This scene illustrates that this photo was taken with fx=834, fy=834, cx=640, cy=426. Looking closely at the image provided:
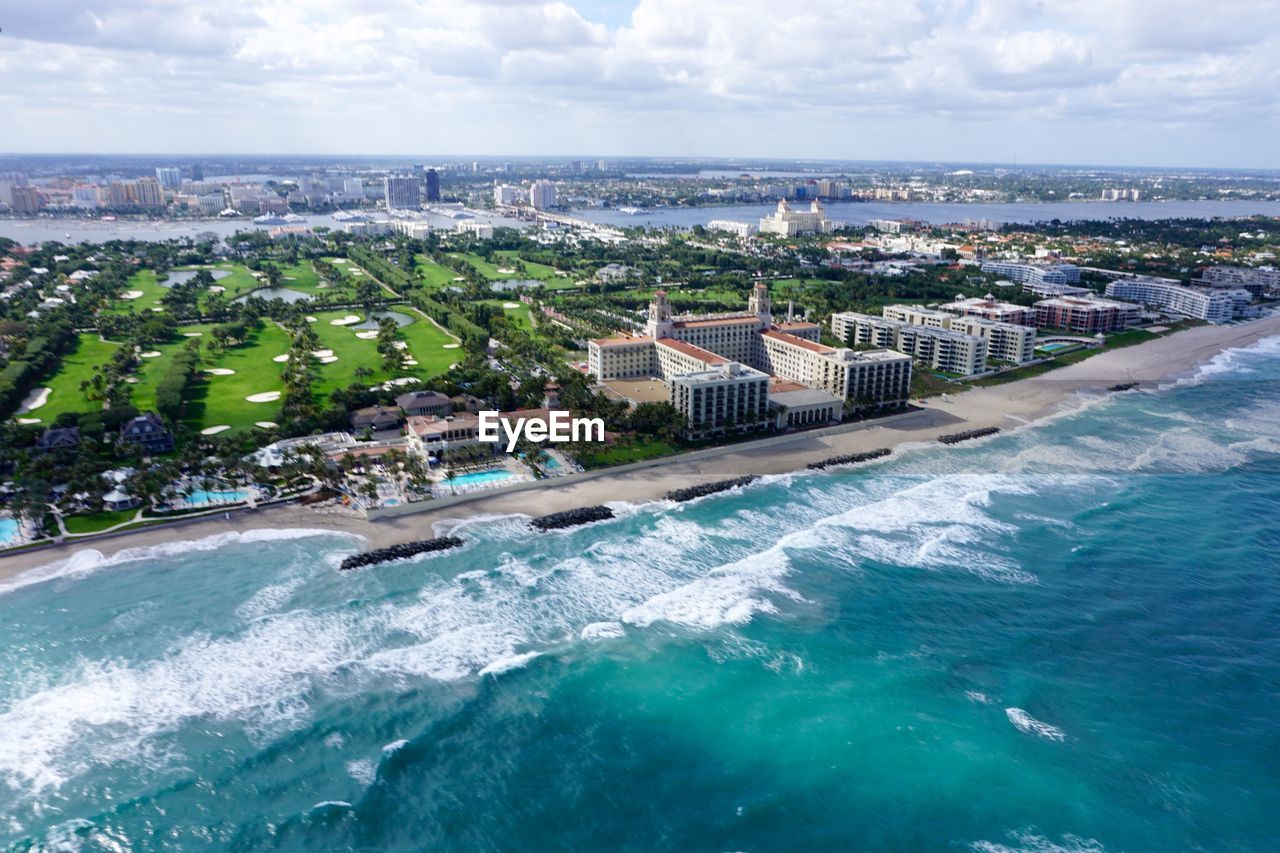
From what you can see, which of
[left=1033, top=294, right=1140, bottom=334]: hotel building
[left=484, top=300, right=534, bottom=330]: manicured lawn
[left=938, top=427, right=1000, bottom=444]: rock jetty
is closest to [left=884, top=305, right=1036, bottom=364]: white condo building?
[left=1033, top=294, right=1140, bottom=334]: hotel building

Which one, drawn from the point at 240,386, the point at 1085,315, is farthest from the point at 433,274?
the point at 1085,315

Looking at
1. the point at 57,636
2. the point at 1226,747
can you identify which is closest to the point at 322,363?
the point at 57,636

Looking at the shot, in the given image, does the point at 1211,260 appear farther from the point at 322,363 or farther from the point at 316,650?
the point at 316,650

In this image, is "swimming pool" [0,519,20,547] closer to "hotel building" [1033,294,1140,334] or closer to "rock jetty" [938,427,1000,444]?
"rock jetty" [938,427,1000,444]

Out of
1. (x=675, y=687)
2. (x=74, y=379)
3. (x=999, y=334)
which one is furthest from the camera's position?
(x=999, y=334)

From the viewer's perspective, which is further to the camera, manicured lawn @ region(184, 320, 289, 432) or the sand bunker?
the sand bunker

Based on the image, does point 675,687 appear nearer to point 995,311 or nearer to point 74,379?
point 74,379

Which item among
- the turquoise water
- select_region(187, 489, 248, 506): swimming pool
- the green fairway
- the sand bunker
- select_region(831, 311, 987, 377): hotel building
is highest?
the green fairway
